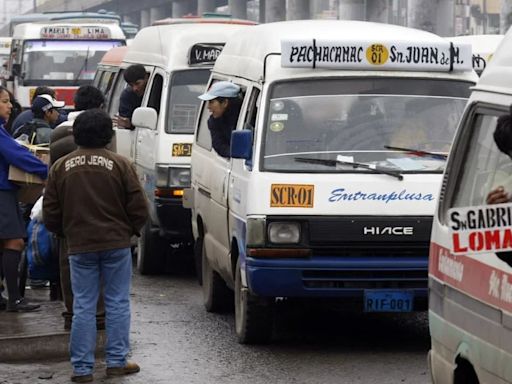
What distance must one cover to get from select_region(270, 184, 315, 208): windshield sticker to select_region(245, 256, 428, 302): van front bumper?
0.34 metres

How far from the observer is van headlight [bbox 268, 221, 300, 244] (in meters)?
9.55

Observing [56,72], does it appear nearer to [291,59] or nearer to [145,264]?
[145,264]

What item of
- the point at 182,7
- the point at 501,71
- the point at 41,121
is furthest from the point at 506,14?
the point at 182,7

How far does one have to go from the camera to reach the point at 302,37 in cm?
1022

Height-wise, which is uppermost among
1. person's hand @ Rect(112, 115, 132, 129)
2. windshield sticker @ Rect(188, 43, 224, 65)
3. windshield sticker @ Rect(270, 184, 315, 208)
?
windshield sticker @ Rect(188, 43, 224, 65)

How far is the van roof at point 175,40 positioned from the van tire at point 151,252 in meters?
1.61

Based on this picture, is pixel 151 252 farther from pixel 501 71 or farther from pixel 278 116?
pixel 501 71

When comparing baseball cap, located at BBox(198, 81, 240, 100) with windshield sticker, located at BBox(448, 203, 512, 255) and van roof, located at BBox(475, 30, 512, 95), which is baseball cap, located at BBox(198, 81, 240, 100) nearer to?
van roof, located at BBox(475, 30, 512, 95)

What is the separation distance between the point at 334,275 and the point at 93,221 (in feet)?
5.60

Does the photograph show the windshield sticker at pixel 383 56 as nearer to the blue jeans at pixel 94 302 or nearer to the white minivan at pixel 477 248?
the blue jeans at pixel 94 302

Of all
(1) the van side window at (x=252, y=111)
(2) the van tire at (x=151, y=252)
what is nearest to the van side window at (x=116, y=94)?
(2) the van tire at (x=151, y=252)

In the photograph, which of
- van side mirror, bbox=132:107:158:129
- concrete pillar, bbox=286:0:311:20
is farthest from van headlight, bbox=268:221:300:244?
concrete pillar, bbox=286:0:311:20

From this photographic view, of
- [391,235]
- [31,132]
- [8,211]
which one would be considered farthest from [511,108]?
[31,132]

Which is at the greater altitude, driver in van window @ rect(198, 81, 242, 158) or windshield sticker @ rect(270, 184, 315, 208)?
driver in van window @ rect(198, 81, 242, 158)
